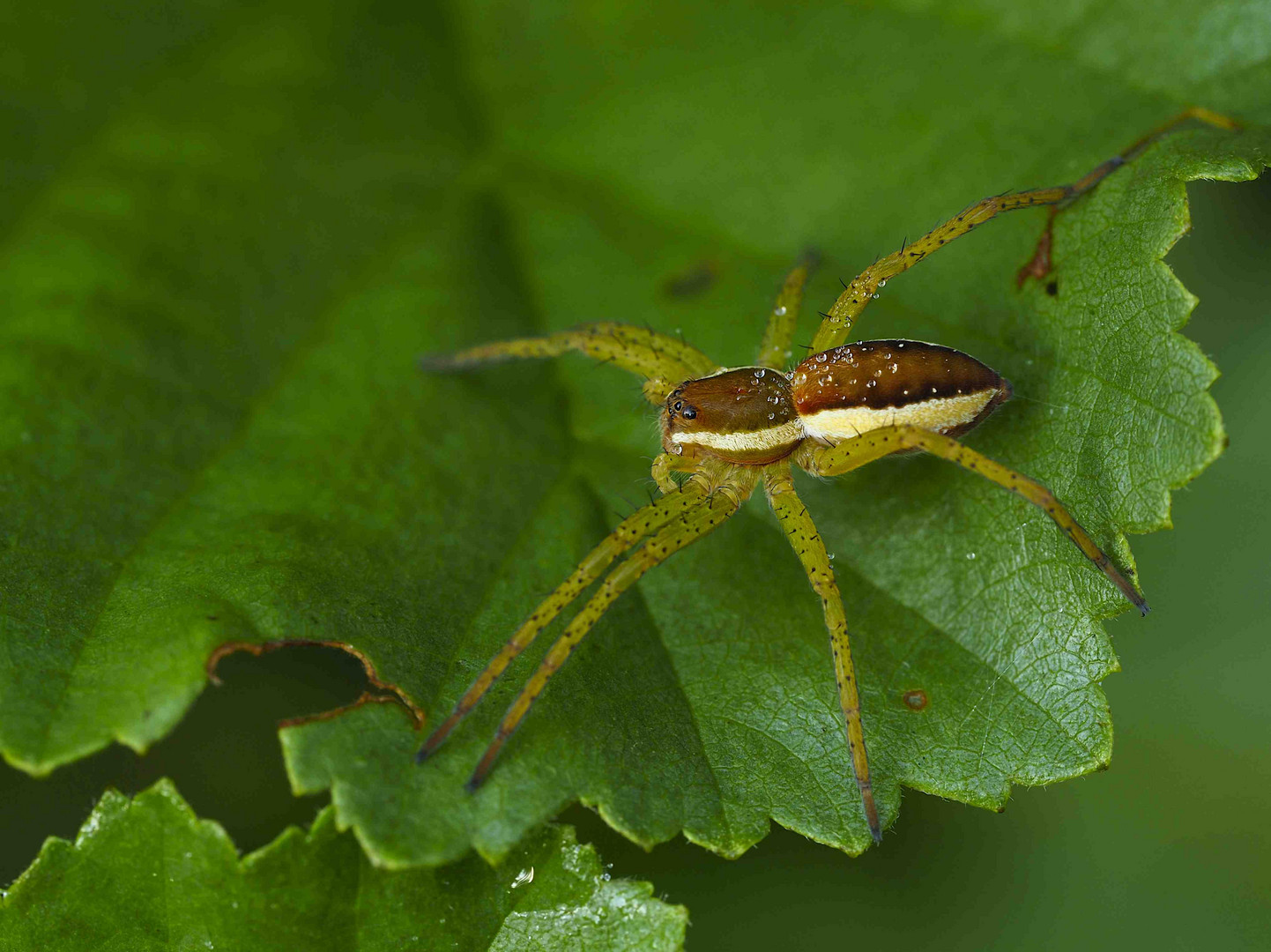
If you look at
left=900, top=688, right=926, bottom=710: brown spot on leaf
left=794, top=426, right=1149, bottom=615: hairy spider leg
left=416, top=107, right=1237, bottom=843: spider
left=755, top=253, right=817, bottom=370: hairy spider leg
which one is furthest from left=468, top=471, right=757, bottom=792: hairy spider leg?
left=900, top=688, right=926, bottom=710: brown spot on leaf

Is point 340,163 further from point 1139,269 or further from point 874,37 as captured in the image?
point 1139,269

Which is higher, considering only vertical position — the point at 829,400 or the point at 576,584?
the point at 829,400

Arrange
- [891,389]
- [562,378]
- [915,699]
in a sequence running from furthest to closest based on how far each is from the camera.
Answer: [562,378] → [891,389] → [915,699]

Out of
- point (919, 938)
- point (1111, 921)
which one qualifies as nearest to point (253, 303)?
point (919, 938)

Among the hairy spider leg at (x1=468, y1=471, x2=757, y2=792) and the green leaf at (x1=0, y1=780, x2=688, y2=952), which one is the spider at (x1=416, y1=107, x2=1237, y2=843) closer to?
the hairy spider leg at (x1=468, y1=471, x2=757, y2=792)

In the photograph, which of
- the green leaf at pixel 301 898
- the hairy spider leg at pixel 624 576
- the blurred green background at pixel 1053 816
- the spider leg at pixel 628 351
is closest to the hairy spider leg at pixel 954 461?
the hairy spider leg at pixel 624 576

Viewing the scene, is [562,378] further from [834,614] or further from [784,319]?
[834,614]

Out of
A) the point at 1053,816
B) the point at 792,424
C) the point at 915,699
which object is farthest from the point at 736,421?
the point at 1053,816
